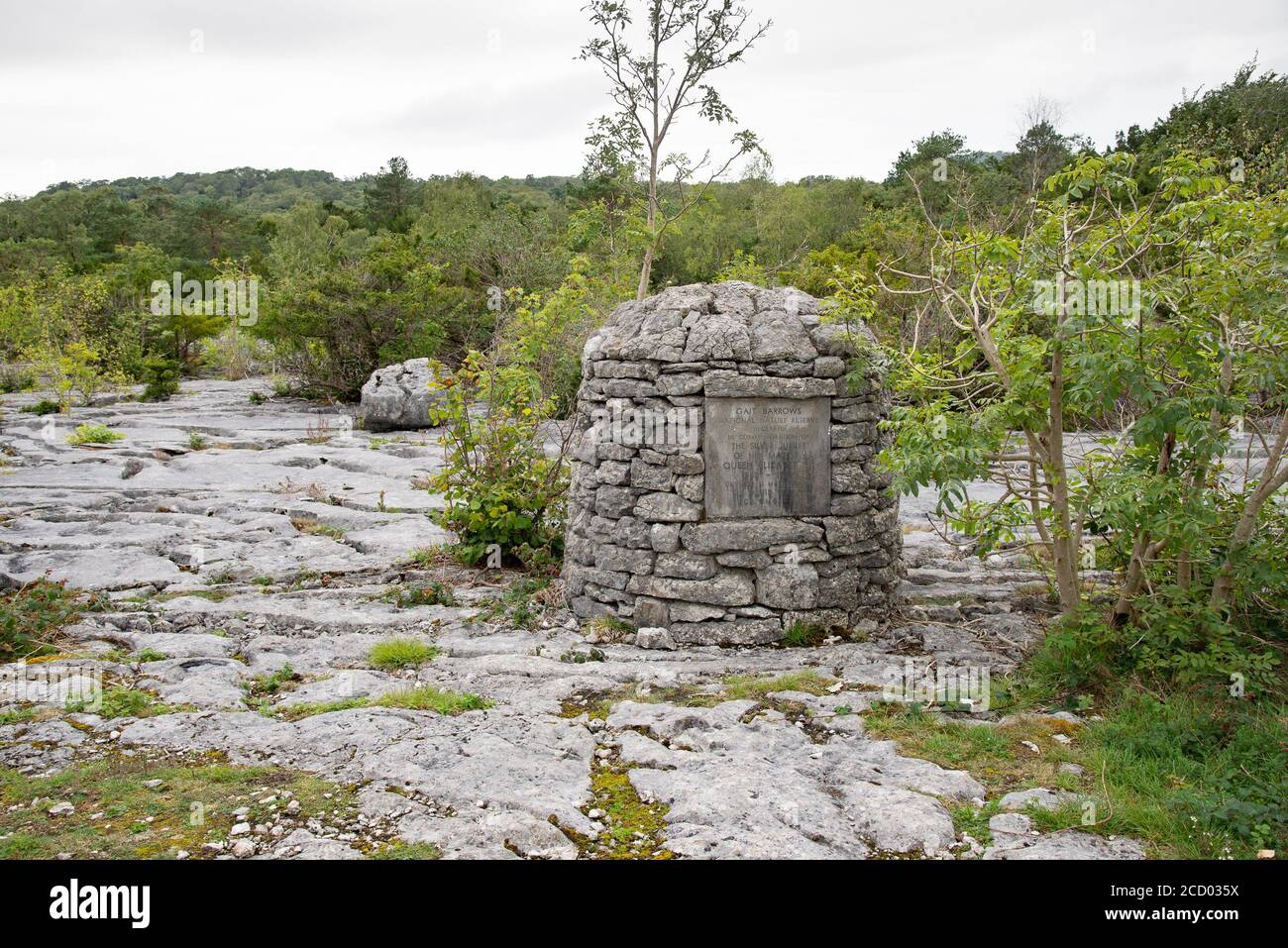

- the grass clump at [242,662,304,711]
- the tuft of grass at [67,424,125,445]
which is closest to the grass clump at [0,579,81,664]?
the grass clump at [242,662,304,711]

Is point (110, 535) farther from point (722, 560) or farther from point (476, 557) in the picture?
point (722, 560)

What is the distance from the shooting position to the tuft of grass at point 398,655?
20.3 ft

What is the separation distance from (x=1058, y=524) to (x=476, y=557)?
4.93m

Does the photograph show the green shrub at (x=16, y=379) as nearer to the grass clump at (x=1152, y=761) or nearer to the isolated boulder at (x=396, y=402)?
the isolated boulder at (x=396, y=402)

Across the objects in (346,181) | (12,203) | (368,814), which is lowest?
(368,814)

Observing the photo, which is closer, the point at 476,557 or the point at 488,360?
the point at 476,557

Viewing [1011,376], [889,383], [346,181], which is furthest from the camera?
[346,181]

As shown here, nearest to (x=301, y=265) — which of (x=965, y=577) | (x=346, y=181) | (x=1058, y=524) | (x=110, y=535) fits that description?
(x=110, y=535)

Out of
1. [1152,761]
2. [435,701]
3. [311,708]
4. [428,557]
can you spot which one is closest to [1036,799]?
[1152,761]

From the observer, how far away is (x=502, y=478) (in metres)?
8.58

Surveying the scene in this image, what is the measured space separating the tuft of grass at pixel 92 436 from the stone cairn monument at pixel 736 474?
11120 millimetres

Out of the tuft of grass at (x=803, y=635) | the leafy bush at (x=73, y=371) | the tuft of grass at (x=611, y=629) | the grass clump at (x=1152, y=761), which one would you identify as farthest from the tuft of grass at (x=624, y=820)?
the leafy bush at (x=73, y=371)

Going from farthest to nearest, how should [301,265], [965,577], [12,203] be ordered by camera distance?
[12,203] → [301,265] → [965,577]

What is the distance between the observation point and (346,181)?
82125 millimetres
